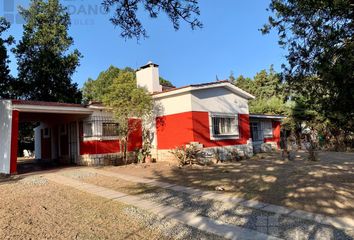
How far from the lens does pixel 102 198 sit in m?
8.30

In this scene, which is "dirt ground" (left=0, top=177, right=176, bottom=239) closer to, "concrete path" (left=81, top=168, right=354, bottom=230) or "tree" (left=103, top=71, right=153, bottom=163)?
"concrete path" (left=81, top=168, right=354, bottom=230)

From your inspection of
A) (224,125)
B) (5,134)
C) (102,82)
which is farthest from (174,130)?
(102,82)

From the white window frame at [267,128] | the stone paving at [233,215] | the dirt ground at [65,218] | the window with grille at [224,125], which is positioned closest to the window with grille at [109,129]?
the window with grille at [224,125]

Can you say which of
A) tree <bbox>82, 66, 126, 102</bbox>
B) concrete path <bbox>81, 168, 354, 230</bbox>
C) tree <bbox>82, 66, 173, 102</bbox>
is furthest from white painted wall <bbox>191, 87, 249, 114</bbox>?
tree <bbox>82, 66, 126, 102</bbox>

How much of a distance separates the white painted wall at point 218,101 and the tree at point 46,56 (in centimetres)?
1738

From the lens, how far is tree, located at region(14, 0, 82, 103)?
28.4m

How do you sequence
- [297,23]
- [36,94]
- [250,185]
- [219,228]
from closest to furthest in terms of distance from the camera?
[219,228]
[297,23]
[250,185]
[36,94]

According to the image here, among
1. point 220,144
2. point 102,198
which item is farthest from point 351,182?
point 220,144

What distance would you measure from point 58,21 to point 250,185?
28823 millimetres

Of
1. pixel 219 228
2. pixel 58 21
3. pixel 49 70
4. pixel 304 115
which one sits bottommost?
pixel 219 228

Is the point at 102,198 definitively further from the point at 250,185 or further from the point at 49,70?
the point at 49,70

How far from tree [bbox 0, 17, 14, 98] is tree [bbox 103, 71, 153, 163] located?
49.1 feet

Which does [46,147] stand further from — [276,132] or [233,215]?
[276,132]

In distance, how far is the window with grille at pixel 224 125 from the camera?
17953 millimetres
